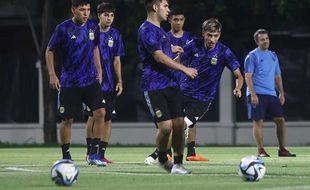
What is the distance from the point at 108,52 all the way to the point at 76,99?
2.19 meters

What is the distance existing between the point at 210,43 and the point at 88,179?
17.3 ft

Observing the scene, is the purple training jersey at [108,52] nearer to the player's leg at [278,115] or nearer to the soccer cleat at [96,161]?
the soccer cleat at [96,161]

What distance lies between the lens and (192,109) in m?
18.1

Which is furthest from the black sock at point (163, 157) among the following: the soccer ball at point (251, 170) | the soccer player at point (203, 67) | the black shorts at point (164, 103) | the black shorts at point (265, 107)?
the black shorts at point (265, 107)

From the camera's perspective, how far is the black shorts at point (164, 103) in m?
14.2

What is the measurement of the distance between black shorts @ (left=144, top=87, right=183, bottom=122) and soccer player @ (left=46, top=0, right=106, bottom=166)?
1866 millimetres

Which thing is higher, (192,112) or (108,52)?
(108,52)

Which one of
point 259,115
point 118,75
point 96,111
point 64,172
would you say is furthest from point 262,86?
point 64,172

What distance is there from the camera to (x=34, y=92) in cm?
3475

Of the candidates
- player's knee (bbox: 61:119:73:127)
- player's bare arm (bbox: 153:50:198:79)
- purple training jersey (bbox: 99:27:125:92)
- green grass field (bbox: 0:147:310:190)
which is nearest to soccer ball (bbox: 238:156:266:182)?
green grass field (bbox: 0:147:310:190)

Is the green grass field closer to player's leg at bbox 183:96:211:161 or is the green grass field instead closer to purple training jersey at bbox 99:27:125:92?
player's leg at bbox 183:96:211:161

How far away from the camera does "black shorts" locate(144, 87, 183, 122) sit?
559 inches

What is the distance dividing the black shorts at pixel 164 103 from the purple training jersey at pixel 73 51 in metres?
1.92

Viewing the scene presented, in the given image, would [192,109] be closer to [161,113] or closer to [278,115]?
[278,115]
